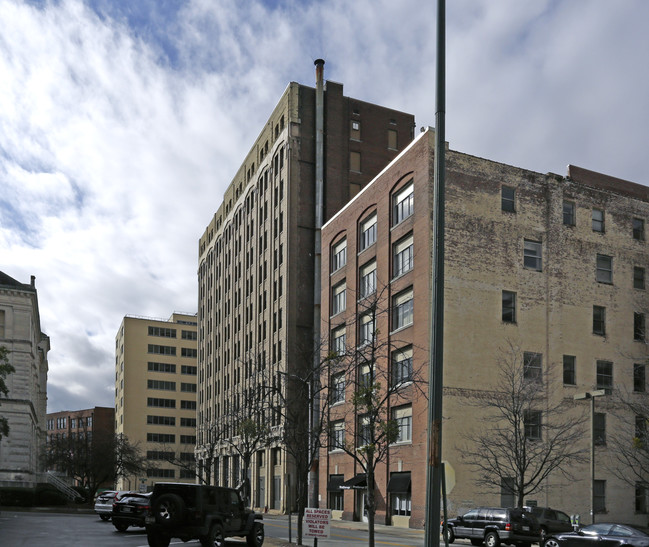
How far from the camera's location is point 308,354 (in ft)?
170

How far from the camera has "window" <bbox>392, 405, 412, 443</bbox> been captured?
148 ft

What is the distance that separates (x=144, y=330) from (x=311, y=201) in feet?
234

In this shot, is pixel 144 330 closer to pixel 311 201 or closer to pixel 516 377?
pixel 311 201

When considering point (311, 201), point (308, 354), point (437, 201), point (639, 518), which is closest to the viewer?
point (437, 201)

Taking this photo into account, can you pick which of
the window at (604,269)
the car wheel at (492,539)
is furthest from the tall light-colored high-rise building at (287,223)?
the car wheel at (492,539)

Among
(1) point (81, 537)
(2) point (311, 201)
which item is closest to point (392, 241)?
(2) point (311, 201)

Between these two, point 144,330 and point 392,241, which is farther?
point 144,330

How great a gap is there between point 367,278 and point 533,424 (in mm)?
15628

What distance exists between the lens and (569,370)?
47.1 metres

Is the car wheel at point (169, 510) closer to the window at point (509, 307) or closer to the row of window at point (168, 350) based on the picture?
the window at point (509, 307)

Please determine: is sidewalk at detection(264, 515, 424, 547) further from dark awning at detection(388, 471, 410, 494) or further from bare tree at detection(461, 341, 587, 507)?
bare tree at detection(461, 341, 587, 507)

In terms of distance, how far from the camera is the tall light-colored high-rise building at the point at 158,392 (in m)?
126

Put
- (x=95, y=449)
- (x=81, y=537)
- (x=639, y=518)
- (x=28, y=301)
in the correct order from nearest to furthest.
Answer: (x=81, y=537), (x=639, y=518), (x=28, y=301), (x=95, y=449)

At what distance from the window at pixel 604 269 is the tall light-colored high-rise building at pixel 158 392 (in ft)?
287
